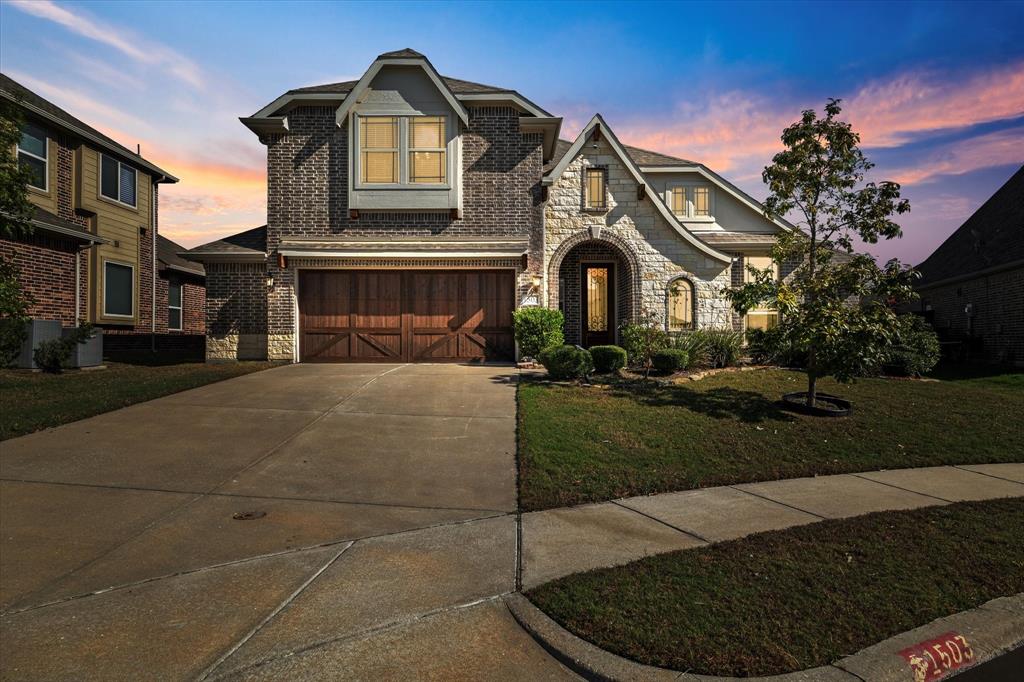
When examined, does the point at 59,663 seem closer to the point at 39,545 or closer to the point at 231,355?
the point at 39,545

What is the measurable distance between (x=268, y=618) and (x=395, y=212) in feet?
40.9

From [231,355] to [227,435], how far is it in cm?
836

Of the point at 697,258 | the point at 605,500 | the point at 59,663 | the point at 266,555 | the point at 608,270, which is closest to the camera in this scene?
the point at 59,663

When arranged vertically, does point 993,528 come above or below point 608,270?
below

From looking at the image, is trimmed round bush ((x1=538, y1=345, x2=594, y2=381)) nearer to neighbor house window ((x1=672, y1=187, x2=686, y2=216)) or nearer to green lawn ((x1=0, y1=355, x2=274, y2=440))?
green lawn ((x1=0, y1=355, x2=274, y2=440))

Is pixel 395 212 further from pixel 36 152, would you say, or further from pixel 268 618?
pixel 268 618

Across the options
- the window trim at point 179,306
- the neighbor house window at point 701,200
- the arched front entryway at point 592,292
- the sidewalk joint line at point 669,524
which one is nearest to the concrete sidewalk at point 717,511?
the sidewalk joint line at point 669,524

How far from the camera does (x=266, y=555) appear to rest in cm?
423

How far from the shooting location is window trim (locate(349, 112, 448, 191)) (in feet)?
47.2

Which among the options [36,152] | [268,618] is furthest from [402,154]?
[268,618]

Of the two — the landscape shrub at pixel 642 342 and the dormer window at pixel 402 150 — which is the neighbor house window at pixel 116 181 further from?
the landscape shrub at pixel 642 342

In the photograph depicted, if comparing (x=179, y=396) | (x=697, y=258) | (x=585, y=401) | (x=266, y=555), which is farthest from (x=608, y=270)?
(x=266, y=555)

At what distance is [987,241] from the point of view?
65.1 ft

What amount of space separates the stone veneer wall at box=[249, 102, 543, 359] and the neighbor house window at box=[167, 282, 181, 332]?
11.1 m
